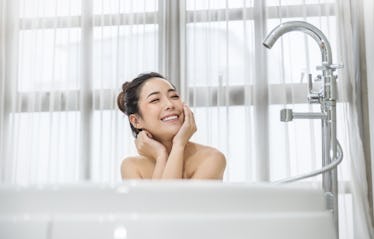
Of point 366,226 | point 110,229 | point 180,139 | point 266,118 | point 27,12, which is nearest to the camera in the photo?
point 110,229

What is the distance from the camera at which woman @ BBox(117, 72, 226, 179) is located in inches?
70.6

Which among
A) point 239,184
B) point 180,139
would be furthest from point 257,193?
point 180,139

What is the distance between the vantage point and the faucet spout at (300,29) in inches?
67.5

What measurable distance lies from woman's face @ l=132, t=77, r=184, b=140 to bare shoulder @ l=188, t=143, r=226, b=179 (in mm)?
131

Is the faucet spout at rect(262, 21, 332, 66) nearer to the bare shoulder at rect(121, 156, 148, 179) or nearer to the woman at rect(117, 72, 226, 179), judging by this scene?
the woman at rect(117, 72, 226, 179)

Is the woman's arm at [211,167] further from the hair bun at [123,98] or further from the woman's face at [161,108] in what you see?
the hair bun at [123,98]

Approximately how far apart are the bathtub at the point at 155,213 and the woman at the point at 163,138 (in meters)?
1.03

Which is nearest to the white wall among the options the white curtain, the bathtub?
the white curtain

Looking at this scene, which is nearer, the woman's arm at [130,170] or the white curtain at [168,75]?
the woman's arm at [130,170]

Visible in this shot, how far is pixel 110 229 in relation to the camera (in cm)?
67

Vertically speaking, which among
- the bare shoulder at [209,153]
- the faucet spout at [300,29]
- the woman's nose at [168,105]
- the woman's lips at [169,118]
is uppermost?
the faucet spout at [300,29]

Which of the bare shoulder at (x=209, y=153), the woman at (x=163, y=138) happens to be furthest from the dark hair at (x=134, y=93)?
the bare shoulder at (x=209, y=153)

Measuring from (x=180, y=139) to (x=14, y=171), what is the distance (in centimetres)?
120

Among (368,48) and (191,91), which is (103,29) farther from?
(368,48)
